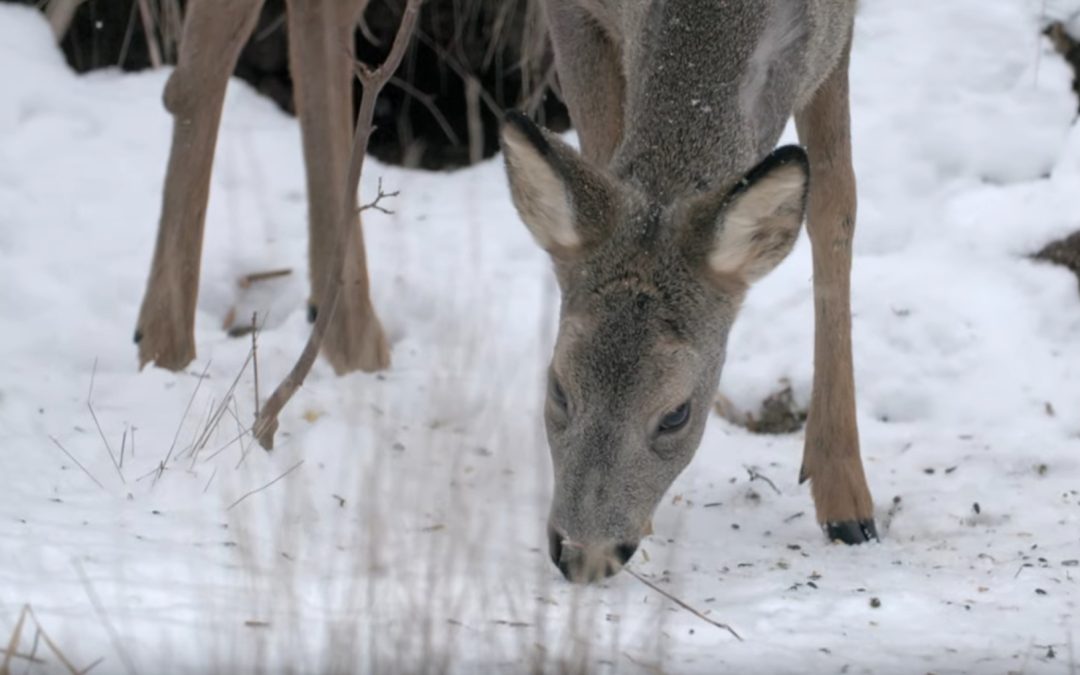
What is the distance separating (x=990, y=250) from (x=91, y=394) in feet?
12.1

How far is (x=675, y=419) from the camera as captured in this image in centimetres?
477

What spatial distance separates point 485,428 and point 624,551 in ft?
5.26

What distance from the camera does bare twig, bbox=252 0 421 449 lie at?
17.7 ft

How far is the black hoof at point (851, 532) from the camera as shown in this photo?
5.73 m

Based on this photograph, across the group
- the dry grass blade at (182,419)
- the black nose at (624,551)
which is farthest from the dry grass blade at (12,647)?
the dry grass blade at (182,419)

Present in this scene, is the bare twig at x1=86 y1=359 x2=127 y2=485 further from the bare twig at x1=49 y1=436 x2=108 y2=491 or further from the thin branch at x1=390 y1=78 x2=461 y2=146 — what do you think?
the thin branch at x1=390 y1=78 x2=461 y2=146

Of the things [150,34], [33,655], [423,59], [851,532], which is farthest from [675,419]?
[423,59]

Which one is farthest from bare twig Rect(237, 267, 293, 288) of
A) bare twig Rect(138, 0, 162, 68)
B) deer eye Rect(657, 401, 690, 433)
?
deer eye Rect(657, 401, 690, 433)

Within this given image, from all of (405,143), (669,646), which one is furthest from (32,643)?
(405,143)

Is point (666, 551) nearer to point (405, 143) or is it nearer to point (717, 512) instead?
point (717, 512)

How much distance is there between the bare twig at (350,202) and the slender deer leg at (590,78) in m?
0.59

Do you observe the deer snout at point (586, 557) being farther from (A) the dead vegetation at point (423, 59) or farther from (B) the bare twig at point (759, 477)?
(A) the dead vegetation at point (423, 59)

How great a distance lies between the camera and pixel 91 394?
6.18 metres

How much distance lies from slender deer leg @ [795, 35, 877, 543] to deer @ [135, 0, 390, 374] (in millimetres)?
1641
